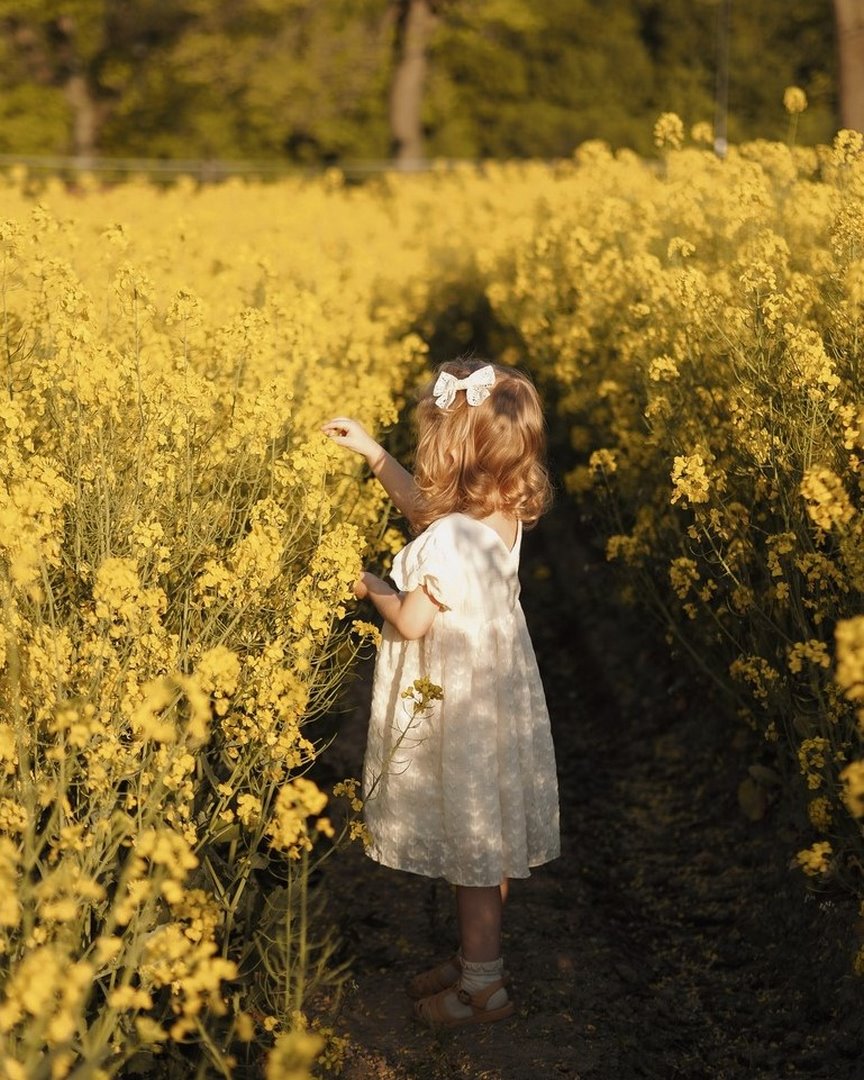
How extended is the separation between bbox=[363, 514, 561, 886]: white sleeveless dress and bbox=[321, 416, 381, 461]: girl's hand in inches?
15.1

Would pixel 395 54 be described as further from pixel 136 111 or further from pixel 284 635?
pixel 284 635

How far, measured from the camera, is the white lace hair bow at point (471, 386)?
3209 mm

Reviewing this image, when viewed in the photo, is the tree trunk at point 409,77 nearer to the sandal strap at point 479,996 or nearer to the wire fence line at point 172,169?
the wire fence line at point 172,169

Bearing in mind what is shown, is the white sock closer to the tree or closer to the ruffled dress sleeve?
the ruffled dress sleeve

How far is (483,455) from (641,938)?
1426mm

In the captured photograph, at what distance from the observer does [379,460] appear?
11.4 ft

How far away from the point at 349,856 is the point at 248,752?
124cm

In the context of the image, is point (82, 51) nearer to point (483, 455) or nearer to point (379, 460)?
point (379, 460)

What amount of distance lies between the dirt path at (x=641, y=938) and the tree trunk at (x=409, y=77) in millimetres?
15870

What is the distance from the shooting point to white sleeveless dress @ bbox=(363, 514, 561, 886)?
311 cm

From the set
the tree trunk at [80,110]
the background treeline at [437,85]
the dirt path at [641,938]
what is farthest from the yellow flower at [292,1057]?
the tree trunk at [80,110]

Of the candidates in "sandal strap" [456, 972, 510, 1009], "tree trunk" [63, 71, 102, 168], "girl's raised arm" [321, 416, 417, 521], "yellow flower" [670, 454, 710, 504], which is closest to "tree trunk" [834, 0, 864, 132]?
"yellow flower" [670, 454, 710, 504]

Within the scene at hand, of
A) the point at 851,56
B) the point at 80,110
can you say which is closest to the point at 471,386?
the point at 851,56

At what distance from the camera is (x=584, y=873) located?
4.02 m
